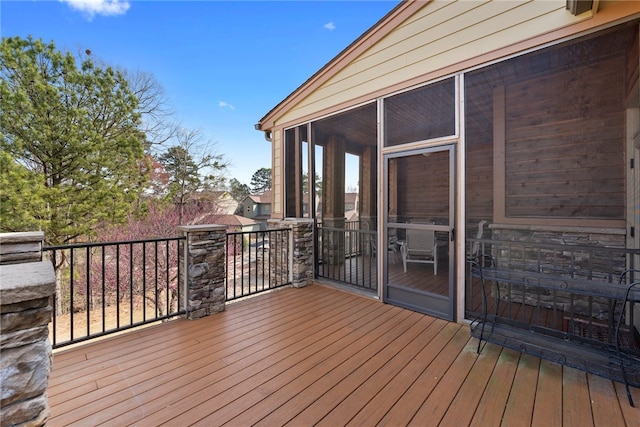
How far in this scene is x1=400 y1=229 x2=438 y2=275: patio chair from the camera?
411 cm

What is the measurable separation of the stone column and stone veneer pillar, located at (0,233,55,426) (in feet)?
6.40

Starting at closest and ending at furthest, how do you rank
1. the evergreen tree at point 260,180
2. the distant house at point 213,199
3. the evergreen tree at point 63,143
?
1. the evergreen tree at point 63,143
2. the distant house at point 213,199
3. the evergreen tree at point 260,180

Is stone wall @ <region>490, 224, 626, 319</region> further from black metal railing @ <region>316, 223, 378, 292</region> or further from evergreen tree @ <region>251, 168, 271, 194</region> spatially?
evergreen tree @ <region>251, 168, 271, 194</region>

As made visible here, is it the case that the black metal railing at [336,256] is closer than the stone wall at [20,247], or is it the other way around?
the stone wall at [20,247]

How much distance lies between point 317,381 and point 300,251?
8.25 ft

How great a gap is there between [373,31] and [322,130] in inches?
71.2

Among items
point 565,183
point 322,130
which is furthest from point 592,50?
point 322,130

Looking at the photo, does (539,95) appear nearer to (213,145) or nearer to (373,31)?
(373,31)

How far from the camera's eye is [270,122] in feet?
18.0

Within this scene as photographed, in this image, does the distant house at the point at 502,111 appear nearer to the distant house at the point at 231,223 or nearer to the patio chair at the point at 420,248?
the patio chair at the point at 420,248

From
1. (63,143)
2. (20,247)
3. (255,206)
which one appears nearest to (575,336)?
(20,247)

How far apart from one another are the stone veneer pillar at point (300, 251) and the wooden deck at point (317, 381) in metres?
1.47

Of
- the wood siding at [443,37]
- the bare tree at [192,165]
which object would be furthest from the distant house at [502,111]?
the bare tree at [192,165]

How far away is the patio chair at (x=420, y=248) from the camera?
162 inches
